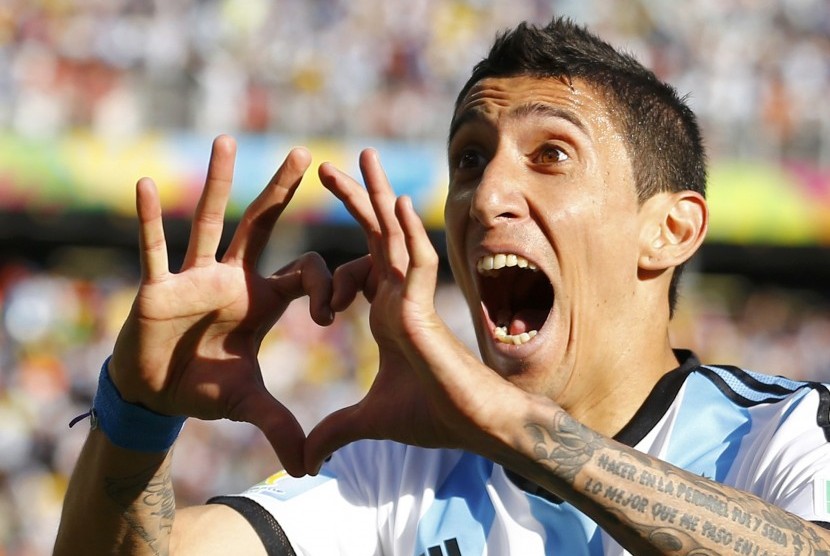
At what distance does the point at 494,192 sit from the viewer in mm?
3082

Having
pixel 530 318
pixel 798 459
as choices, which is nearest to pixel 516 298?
pixel 530 318

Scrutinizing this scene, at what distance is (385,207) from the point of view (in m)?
2.44

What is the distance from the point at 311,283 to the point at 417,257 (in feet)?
1.68

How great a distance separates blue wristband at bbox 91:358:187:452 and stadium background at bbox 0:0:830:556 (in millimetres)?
10545

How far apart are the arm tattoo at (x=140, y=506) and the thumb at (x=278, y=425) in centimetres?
36

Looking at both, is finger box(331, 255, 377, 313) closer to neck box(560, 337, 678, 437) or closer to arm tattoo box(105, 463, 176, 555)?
arm tattoo box(105, 463, 176, 555)

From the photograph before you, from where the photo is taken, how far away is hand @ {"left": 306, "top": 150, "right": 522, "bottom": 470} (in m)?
2.33

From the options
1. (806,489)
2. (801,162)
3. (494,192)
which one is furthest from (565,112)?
(801,162)

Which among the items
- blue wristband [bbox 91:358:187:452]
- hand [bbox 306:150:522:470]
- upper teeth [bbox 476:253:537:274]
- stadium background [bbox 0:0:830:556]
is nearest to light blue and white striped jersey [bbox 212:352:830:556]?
blue wristband [bbox 91:358:187:452]

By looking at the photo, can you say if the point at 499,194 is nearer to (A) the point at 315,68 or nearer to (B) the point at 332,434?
(B) the point at 332,434

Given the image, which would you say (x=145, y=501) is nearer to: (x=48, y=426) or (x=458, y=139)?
(x=458, y=139)

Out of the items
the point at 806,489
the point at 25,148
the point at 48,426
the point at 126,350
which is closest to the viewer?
the point at 806,489

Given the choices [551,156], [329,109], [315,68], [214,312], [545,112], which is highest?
[315,68]

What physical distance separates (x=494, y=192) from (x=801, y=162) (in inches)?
544
